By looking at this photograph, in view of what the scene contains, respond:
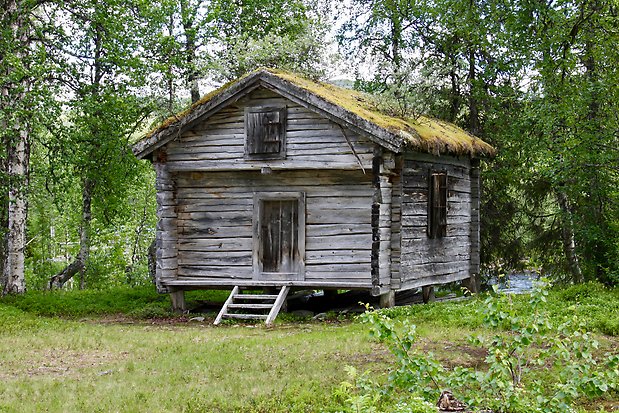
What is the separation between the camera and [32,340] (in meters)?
13.8

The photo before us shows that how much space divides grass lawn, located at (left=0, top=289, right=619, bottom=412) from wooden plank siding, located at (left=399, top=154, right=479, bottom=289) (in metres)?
1.84

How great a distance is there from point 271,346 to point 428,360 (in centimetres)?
601

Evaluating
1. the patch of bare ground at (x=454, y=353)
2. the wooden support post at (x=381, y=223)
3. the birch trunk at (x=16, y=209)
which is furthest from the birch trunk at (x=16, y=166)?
the patch of bare ground at (x=454, y=353)

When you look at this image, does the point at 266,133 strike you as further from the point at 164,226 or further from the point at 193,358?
the point at 193,358

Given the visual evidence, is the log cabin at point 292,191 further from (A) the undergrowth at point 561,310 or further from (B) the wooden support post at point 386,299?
(A) the undergrowth at point 561,310

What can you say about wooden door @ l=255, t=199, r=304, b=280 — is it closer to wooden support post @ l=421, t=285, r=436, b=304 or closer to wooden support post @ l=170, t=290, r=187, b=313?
wooden support post @ l=170, t=290, r=187, b=313

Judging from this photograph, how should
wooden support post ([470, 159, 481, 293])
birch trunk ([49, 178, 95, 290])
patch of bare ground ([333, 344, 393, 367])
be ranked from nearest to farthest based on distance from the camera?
1. patch of bare ground ([333, 344, 393, 367])
2. wooden support post ([470, 159, 481, 293])
3. birch trunk ([49, 178, 95, 290])

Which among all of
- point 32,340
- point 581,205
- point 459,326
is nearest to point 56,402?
point 32,340

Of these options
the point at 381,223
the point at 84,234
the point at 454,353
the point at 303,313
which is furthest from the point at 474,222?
the point at 84,234

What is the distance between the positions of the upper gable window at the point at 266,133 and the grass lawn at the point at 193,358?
381 cm

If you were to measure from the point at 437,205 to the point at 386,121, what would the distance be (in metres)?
3.36

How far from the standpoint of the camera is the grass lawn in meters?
8.90

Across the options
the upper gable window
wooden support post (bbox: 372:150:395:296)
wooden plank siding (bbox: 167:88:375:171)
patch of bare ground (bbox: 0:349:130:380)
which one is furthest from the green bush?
the upper gable window

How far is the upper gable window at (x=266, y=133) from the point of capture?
1700cm
